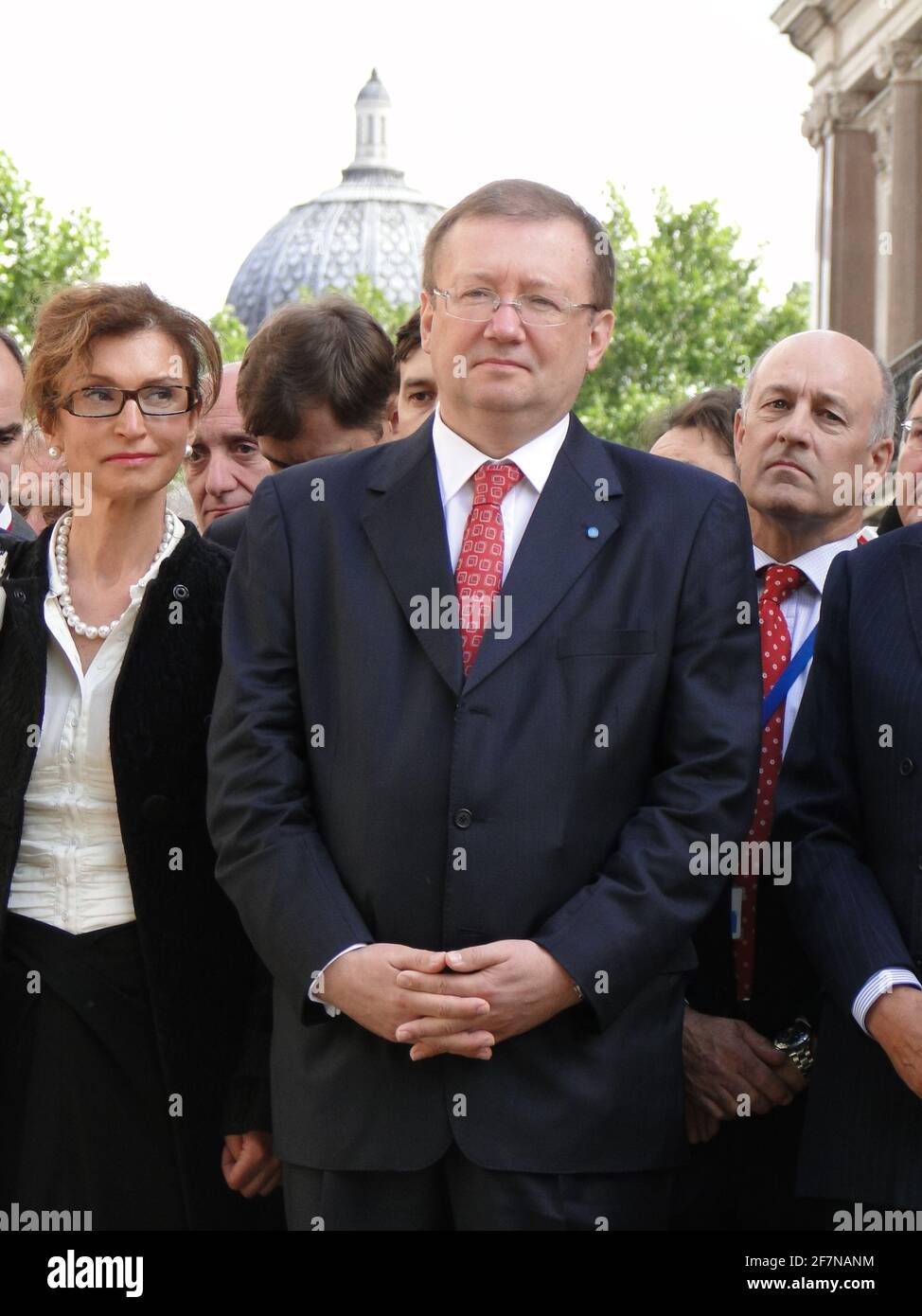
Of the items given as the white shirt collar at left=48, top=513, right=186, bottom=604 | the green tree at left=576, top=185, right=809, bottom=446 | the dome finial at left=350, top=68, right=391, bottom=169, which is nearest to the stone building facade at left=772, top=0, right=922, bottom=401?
the green tree at left=576, top=185, right=809, bottom=446

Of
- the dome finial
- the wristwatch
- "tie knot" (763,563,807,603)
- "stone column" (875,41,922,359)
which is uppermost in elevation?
the dome finial

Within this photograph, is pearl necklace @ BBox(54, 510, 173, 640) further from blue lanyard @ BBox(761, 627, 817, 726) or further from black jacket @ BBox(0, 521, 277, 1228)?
blue lanyard @ BBox(761, 627, 817, 726)

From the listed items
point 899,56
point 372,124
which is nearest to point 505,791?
point 899,56

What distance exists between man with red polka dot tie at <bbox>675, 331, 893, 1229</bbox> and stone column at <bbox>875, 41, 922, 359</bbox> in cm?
2156

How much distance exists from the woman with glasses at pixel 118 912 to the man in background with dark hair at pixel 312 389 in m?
1.28

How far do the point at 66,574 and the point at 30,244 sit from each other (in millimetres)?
33338

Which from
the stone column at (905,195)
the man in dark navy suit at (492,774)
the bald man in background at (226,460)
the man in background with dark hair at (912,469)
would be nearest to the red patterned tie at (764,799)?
the man in background with dark hair at (912,469)

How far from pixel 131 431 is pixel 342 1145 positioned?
66.8 inches

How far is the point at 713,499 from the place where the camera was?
4.57 meters

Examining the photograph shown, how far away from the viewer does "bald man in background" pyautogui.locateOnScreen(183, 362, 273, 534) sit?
21.7 feet

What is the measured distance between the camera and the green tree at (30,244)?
120 feet

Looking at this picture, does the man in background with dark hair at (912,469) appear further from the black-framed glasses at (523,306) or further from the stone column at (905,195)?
the stone column at (905,195)
